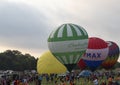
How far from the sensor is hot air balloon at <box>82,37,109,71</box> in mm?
39938

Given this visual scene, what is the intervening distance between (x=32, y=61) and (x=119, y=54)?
50290 millimetres

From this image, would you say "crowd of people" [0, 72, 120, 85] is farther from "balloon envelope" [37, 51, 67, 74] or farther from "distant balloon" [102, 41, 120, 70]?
"distant balloon" [102, 41, 120, 70]

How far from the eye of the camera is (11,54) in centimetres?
10475

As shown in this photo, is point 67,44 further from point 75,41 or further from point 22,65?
point 22,65

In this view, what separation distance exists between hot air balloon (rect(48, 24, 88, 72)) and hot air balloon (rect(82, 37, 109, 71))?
816 cm

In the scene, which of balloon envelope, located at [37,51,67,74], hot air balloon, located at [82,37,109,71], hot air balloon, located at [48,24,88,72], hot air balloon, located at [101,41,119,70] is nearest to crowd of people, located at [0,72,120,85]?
balloon envelope, located at [37,51,67,74]

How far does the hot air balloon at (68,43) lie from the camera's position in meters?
30.3

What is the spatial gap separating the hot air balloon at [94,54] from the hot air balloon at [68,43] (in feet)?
26.8

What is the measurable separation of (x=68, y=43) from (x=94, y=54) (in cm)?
1020

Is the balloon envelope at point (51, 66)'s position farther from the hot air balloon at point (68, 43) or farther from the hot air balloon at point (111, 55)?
the hot air balloon at point (68, 43)

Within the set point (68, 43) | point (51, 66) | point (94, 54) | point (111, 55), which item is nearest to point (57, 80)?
point (51, 66)

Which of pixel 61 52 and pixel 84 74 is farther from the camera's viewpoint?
pixel 84 74

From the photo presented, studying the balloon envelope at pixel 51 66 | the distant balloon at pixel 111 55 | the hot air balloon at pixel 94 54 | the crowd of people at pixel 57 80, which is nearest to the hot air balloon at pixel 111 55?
the distant balloon at pixel 111 55

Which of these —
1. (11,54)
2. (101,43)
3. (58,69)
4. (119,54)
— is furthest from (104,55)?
(11,54)
